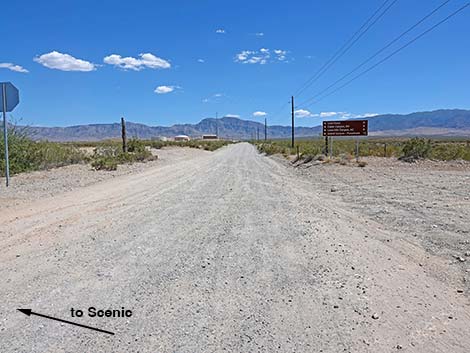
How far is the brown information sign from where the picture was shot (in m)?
33.9

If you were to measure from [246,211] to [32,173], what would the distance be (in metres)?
14.4

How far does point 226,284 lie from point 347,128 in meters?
29.7

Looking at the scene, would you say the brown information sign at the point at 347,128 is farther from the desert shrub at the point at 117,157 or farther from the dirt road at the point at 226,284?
the dirt road at the point at 226,284

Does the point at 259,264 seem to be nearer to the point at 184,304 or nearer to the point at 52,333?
the point at 184,304

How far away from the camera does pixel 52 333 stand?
15.1 feet

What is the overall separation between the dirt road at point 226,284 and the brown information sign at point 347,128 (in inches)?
925

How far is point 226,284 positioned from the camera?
6.12m

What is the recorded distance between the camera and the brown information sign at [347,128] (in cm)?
3394

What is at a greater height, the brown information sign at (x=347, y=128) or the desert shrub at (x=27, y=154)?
the brown information sign at (x=347, y=128)

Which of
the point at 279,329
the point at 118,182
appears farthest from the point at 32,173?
the point at 279,329

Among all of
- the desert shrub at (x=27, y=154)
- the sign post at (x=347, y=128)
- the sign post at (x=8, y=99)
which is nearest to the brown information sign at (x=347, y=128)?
the sign post at (x=347, y=128)

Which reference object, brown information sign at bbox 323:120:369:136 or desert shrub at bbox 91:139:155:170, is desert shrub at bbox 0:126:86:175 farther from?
brown information sign at bbox 323:120:369:136

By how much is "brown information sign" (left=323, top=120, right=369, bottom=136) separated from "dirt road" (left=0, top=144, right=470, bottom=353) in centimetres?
2349

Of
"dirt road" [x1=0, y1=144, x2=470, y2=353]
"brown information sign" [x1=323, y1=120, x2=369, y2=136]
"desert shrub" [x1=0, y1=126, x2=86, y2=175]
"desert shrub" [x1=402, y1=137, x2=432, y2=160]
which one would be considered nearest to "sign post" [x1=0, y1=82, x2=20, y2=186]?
"desert shrub" [x1=0, y1=126, x2=86, y2=175]
